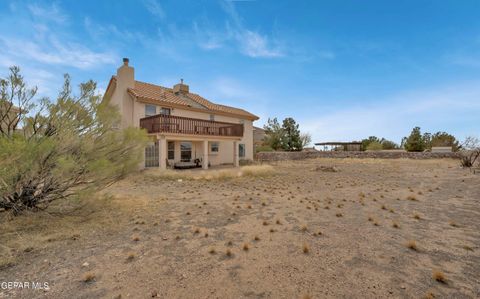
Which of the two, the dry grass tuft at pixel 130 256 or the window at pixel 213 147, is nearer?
the dry grass tuft at pixel 130 256

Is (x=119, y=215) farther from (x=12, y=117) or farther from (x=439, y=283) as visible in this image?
(x=439, y=283)

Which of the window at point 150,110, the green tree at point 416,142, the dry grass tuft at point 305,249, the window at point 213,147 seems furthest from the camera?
the green tree at point 416,142

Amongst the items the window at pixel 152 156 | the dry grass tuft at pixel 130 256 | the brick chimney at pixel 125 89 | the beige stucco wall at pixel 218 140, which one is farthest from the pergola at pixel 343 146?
the dry grass tuft at pixel 130 256

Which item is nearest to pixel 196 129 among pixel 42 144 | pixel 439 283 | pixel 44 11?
pixel 44 11

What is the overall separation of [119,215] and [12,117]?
3.23 m

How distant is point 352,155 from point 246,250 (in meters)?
29.9

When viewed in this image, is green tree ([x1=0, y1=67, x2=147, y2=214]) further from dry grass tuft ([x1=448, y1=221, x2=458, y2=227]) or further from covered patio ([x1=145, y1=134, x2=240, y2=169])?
covered patio ([x1=145, y1=134, x2=240, y2=169])

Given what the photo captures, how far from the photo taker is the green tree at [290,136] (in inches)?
Result: 1251

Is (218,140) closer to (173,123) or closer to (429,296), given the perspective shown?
(173,123)

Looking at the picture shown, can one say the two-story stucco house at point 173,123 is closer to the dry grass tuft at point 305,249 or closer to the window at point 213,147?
the window at point 213,147

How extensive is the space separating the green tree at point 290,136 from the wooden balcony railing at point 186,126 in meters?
13.8

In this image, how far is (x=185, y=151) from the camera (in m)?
18.1

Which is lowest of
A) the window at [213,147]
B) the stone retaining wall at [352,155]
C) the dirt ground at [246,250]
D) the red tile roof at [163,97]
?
the dirt ground at [246,250]

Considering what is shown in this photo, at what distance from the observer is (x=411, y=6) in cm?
1297
